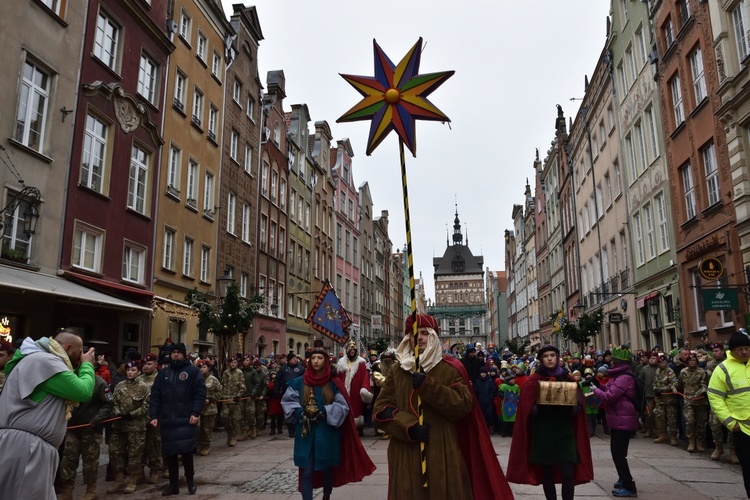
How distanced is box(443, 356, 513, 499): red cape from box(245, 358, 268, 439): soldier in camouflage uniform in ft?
32.6

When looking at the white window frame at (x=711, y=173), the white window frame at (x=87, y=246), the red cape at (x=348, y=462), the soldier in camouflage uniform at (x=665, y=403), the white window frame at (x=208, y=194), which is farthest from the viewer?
the white window frame at (x=208, y=194)

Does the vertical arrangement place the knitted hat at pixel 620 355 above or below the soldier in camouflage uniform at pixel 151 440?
above

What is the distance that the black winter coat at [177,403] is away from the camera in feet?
27.0

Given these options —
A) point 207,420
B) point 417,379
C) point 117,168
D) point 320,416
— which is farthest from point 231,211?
point 417,379

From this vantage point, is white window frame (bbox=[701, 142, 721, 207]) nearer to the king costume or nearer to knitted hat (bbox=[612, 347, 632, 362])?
knitted hat (bbox=[612, 347, 632, 362])

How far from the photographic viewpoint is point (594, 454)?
11.3 m

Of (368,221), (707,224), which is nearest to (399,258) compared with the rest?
(368,221)

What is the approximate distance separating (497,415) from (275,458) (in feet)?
21.1

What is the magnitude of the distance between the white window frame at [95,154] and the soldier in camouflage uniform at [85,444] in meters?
10.2

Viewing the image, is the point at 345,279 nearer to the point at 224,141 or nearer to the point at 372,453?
the point at 224,141

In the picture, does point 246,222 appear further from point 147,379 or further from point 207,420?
point 147,379

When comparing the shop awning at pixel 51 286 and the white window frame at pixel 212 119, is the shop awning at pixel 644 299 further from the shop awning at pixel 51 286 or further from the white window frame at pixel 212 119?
the white window frame at pixel 212 119

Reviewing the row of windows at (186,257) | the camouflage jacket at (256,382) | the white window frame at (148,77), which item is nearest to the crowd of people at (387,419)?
the camouflage jacket at (256,382)

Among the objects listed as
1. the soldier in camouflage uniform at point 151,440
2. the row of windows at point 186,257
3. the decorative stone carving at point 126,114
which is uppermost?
the decorative stone carving at point 126,114
